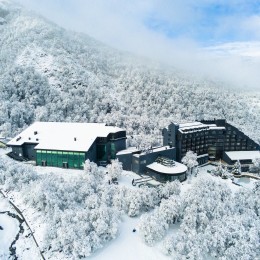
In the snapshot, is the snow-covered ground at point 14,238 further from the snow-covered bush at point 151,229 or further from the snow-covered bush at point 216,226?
the snow-covered bush at point 216,226

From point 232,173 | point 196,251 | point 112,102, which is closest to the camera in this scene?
point 196,251

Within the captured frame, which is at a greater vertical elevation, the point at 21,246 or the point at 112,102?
the point at 112,102

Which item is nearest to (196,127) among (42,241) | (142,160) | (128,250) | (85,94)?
(142,160)

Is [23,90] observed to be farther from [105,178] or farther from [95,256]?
[95,256]

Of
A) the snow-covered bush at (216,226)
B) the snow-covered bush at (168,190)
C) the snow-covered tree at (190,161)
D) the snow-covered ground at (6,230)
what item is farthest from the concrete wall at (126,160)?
the snow-covered ground at (6,230)

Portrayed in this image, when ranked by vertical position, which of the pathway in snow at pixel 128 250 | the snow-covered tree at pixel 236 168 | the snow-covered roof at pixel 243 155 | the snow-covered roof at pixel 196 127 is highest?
the snow-covered roof at pixel 196 127

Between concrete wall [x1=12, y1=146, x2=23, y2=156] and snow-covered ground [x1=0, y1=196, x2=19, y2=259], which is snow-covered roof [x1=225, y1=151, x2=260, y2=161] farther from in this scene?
snow-covered ground [x1=0, y1=196, x2=19, y2=259]

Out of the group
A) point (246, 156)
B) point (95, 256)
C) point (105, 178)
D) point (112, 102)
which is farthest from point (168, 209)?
point (112, 102)
